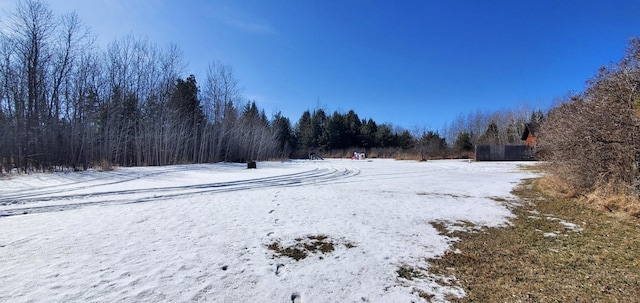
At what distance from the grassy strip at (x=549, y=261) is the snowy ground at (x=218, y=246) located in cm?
33

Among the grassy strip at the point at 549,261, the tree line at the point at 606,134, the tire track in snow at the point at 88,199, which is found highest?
the tree line at the point at 606,134

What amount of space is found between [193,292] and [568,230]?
5508 mm

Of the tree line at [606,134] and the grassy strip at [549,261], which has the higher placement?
the tree line at [606,134]

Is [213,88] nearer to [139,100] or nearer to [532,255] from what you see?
[139,100]

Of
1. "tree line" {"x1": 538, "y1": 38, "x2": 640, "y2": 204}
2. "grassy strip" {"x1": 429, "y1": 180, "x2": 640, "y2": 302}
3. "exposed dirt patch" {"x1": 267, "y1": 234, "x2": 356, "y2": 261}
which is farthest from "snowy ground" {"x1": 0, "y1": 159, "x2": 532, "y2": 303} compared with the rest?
"tree line" {"x1": 538, "y1": 38, "x2": 640, "y2": 204}

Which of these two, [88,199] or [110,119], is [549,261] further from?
[110,119]

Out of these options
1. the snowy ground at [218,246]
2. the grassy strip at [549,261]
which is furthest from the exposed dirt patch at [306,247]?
A: the grassy strip at [549,261]

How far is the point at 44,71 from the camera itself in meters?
15.7

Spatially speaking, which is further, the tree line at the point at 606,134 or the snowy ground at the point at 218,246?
the tree line at the point at 606,134

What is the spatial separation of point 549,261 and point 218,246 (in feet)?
13.1

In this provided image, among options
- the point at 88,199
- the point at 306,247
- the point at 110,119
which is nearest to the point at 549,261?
the point at 306,247

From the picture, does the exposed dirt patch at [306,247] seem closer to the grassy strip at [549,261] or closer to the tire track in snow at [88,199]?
the grassy strip at [549,261]

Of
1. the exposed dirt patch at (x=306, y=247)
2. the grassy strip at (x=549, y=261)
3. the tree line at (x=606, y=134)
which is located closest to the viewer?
the grassy strip at (x=549, y=261)

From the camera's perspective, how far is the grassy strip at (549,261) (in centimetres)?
251
